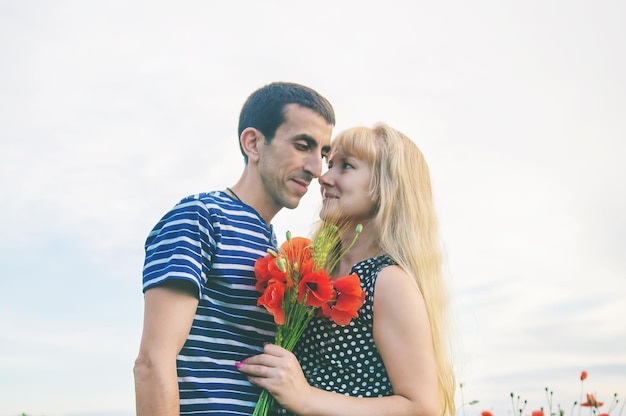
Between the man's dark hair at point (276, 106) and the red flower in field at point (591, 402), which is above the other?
the man's dark hair at point (276, 106)

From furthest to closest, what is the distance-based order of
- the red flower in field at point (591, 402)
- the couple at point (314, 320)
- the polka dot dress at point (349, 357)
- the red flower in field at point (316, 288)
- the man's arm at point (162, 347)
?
the red flower in field at point (591, 402), the polka dot dress at point (349, 357), the red flower in field at point (316, 288), the couple at point (314, 320), the man's arm at point (162, 347)

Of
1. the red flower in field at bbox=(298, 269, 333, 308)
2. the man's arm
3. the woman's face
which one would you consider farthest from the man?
the red flower in field at bbox=(298, 269, 333, 308)

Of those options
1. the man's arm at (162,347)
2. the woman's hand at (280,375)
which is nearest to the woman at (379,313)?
the woman's hand at (280,375)

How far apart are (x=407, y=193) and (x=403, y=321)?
83 centimetres

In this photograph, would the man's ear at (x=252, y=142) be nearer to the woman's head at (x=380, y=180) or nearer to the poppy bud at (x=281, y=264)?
the woman's head at (x=380, y=180)

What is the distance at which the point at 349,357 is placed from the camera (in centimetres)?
356

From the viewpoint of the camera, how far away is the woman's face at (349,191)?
3.94 m

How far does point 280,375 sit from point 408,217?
46.6 inches

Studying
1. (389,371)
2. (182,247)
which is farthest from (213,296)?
(389,371)

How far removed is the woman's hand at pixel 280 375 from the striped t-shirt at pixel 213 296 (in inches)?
3.4

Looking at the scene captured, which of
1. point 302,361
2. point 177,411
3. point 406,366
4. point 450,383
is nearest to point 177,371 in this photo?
point 177,411

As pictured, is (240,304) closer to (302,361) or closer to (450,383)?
(302,361)

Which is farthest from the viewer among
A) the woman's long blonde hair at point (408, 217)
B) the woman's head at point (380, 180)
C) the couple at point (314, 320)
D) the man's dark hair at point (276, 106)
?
the man's dark hair at point (276, 106)

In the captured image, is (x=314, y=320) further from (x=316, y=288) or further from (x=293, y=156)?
(x=293, y=156)
